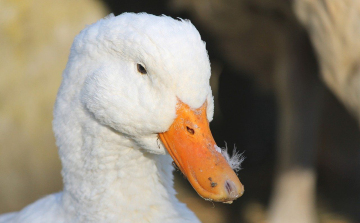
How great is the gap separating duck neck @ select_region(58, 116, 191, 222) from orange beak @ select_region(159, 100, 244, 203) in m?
0.26

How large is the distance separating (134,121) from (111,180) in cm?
38

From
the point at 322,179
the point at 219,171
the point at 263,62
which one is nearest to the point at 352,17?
the point at 219,171

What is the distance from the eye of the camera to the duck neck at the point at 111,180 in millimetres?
1928

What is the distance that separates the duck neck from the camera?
1.93m

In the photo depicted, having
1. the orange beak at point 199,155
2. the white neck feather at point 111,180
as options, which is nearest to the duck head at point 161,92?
the orange beak at point 199,155

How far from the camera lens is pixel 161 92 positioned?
1689mm

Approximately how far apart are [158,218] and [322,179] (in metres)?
4.07

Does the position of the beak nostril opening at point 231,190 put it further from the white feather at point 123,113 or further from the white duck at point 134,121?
the white feather at point 123,113

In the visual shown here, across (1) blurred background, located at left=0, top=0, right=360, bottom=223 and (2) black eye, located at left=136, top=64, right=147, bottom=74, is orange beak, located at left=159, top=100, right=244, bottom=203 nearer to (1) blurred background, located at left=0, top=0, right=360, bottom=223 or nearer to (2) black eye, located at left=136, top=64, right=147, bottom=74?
(2) black eye, located at left=136, top=64, right=147, bottom=74

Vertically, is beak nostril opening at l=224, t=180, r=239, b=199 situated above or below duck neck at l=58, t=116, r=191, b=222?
above

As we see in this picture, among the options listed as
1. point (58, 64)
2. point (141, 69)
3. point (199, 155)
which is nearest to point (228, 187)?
point (199, 155)

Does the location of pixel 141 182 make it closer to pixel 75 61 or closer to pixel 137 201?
pixel 137 201

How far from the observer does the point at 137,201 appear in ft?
6.69

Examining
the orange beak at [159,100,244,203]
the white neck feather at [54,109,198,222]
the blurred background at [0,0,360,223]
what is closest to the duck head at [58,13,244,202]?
the orange beak at [159,100,244,203]
